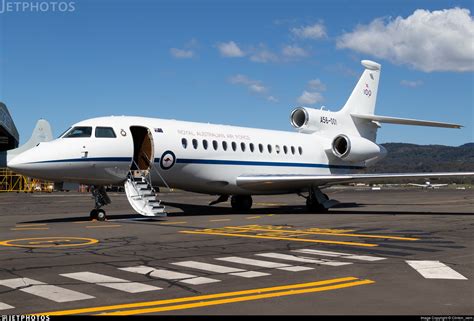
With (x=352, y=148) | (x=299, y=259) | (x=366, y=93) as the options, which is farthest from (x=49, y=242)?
(x=366, y=93)

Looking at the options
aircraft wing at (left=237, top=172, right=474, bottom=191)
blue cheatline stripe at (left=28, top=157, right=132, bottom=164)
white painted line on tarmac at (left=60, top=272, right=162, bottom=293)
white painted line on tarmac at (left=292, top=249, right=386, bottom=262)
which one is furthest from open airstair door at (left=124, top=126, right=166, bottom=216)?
white painted line on tarmac at (left=60, top=272, right=162, bottom=293)

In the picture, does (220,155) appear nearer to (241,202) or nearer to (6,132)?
(241,202)

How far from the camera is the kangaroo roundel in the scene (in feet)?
70.1

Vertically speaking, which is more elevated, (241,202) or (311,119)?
(311,119)

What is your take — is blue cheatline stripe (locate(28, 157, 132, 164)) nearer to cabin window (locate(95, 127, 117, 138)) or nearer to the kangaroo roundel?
cabin window (locate(95, 127, 117, 138))

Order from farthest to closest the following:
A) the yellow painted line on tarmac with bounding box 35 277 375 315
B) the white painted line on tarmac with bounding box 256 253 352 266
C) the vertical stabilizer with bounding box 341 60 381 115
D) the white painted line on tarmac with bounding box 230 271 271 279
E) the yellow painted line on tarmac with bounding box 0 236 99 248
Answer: the vertical stabilizer with bounding box 341 60 381 115
the yellow painted line on tarmac with bounding box 0 236 99 248
the white painted line on tarmac with bounding box 256 253 352 266
the white painted line on tarmac with bounding box 230 271 271 279
the yellow painted line on tarmac with bounding box 35 277 375 315

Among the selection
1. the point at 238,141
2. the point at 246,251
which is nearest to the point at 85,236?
the point at 246,251

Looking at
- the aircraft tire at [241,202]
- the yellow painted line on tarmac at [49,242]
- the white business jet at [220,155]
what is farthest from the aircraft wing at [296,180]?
the yellow painted line on tarmac at [49,242]

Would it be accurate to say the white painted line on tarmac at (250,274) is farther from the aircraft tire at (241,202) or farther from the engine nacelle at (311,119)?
the engine nacelle at (311,119)

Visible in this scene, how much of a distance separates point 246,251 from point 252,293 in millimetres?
4037

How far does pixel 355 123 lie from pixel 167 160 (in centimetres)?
1377

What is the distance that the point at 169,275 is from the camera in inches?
340

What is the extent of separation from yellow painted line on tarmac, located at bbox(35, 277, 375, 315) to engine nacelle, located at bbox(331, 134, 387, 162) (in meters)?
20.8

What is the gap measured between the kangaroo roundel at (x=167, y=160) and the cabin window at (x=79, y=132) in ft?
9.55
